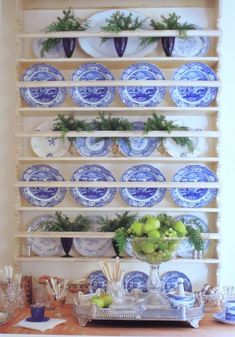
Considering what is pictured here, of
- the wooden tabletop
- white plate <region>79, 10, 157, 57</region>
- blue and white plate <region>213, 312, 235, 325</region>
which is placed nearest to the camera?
the wooden tabletop

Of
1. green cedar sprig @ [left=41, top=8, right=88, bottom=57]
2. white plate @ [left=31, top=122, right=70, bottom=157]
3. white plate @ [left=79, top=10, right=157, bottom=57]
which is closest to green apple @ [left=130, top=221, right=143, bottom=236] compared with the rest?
white plate @ [left=31, top=122, right=70, bottom=157]

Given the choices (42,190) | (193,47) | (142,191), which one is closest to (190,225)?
(142,191)

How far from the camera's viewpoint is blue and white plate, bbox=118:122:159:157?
2459 mm

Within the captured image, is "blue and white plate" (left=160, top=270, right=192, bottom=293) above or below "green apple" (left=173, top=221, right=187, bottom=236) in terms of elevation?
below

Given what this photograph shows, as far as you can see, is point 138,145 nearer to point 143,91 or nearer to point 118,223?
point 143,91

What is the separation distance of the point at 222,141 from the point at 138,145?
43cm

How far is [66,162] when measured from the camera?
2506mm

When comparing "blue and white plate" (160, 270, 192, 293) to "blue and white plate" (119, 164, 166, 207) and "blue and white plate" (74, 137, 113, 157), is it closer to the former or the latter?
"blue and white plate" (119, 164, 166, 207)

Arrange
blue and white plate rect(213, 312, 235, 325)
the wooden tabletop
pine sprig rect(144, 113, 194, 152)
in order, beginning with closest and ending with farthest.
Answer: the wooden tabletop < blue and white plate rect(213, 312, 235, 325) < pine sprig rect(144, 113, 194, 152)

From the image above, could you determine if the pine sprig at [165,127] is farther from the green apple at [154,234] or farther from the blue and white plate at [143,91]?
the green apple at [154,234]

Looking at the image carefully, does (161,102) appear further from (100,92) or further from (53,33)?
(53,33)

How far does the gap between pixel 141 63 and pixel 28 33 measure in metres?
0.58

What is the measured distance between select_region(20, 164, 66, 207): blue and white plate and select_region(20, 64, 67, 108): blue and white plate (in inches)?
13.0

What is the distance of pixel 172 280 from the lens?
2439mm
